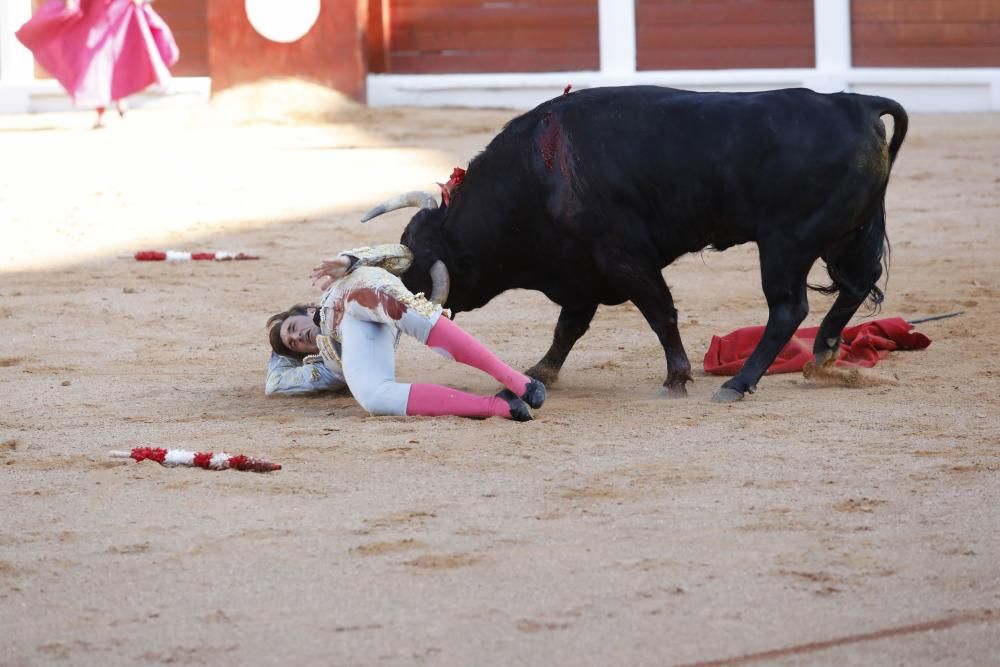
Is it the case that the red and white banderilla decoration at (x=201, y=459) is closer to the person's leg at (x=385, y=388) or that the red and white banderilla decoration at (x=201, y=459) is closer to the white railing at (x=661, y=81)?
the person's leg at (x=385, y=388)

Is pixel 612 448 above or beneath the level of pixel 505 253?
beneath

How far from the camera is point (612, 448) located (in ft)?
12.7

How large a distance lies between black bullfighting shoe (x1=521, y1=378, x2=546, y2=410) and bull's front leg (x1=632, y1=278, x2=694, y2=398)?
2.00 ft

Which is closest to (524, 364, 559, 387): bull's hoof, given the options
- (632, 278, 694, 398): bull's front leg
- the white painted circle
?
(632, 278, 694, 398): bull's front leg

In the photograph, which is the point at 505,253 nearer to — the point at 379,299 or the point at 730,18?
the point at 379,299

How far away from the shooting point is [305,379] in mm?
4777

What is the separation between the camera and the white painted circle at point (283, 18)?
42.6 ft

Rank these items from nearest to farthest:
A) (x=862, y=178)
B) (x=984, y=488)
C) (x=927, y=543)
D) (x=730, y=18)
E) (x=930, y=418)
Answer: (x=927, y=543) → (x=984, y=488) → (x=930, y=418) → (x=862, y=178) → (x=730, y=18)

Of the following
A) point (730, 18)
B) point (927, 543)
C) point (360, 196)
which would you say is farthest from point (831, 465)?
point (730, 18)

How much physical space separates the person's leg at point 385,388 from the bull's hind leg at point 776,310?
0.68 m

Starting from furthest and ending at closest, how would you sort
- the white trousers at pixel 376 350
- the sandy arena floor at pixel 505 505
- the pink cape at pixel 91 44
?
the pink cape at pixel 91 44
the white trousers at pixel 376 350
the sandy arena floor at pixel 505 505

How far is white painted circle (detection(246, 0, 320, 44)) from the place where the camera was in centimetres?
1298

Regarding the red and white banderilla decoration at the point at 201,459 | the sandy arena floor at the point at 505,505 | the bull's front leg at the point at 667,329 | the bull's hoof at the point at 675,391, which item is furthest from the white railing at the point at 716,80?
the red and white banderilla decoration at the point at 201,459

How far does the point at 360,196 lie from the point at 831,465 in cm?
592
